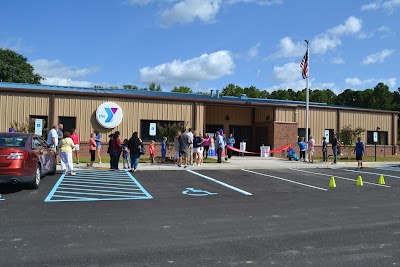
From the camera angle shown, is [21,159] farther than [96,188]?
No

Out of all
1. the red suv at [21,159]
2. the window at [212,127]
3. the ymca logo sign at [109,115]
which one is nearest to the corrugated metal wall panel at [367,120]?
the window at [212,127]

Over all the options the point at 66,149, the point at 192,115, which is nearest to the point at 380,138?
the point at 192,115

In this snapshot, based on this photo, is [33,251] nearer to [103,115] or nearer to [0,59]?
[103,115]

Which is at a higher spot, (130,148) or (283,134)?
(283,134)

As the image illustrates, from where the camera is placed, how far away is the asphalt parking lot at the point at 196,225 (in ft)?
16.1

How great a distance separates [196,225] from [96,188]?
16.7 feet

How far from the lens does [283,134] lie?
2700 centimetres

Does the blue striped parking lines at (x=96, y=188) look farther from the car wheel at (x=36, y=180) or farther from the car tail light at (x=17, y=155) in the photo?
the car tail light at (x=17, y=155)

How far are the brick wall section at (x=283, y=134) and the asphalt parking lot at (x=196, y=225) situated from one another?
14722mm

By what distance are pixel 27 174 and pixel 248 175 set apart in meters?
8.29

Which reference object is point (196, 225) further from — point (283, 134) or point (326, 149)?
point (283, 134)

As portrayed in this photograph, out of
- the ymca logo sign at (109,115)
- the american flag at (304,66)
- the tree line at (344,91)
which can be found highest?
the tree line at (344,91)

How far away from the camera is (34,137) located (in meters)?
11.3

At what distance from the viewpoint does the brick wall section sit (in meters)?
26.7
